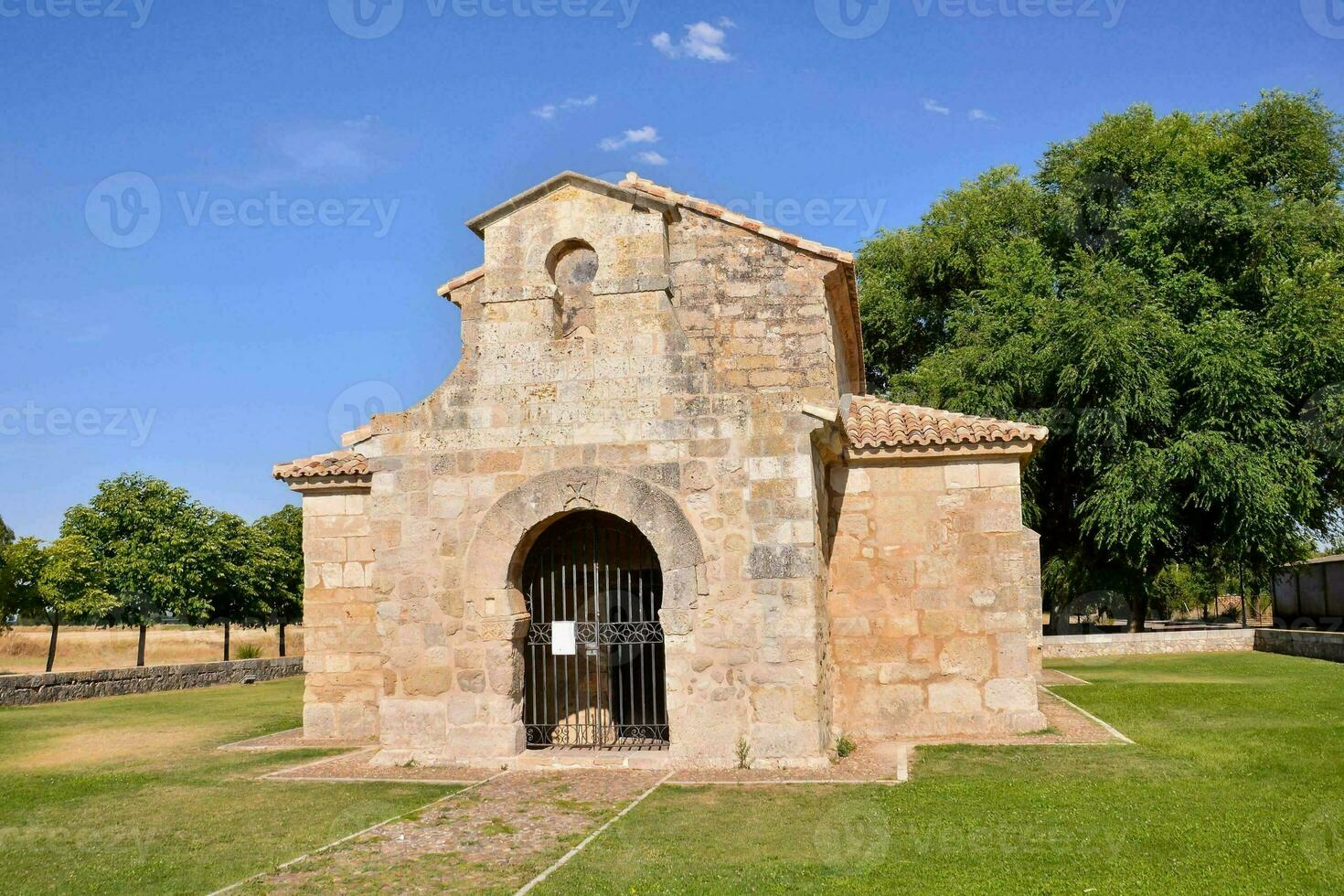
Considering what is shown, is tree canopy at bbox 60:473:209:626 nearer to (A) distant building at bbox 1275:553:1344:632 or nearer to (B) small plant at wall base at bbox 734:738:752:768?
(B) small plant at wall base at bbox 734:738:752:768

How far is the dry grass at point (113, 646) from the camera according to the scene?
3628 cm

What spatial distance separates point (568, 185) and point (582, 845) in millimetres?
6910

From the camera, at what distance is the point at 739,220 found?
13.2 metres

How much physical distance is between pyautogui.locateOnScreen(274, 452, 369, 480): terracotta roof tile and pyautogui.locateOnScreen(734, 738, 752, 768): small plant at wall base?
6220mm

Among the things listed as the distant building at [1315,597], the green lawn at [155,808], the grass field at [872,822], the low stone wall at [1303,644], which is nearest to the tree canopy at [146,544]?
the green lawn at [155,808]

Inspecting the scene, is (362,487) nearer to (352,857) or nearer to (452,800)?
(452,800)

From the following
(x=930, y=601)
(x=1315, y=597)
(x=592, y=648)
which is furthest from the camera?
(x=1315, y=597)

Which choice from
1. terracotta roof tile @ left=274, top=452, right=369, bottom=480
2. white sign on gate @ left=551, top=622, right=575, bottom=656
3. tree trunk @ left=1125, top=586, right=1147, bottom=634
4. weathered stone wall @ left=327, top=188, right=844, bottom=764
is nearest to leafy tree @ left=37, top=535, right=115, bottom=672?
terracotta roof tile @ left=274, top=452, right=369, bottom=480

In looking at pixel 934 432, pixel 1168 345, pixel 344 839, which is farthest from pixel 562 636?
pixel 1168 345

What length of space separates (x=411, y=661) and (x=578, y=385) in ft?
11.0

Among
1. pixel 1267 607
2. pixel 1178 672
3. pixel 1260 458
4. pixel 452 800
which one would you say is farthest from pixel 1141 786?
pixel 1267 607

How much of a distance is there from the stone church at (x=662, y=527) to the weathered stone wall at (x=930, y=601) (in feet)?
0.08

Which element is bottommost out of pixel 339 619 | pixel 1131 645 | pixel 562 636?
pixel 1131 645

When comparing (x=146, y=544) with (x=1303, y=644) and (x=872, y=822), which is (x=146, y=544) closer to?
(x=872, y=822)
